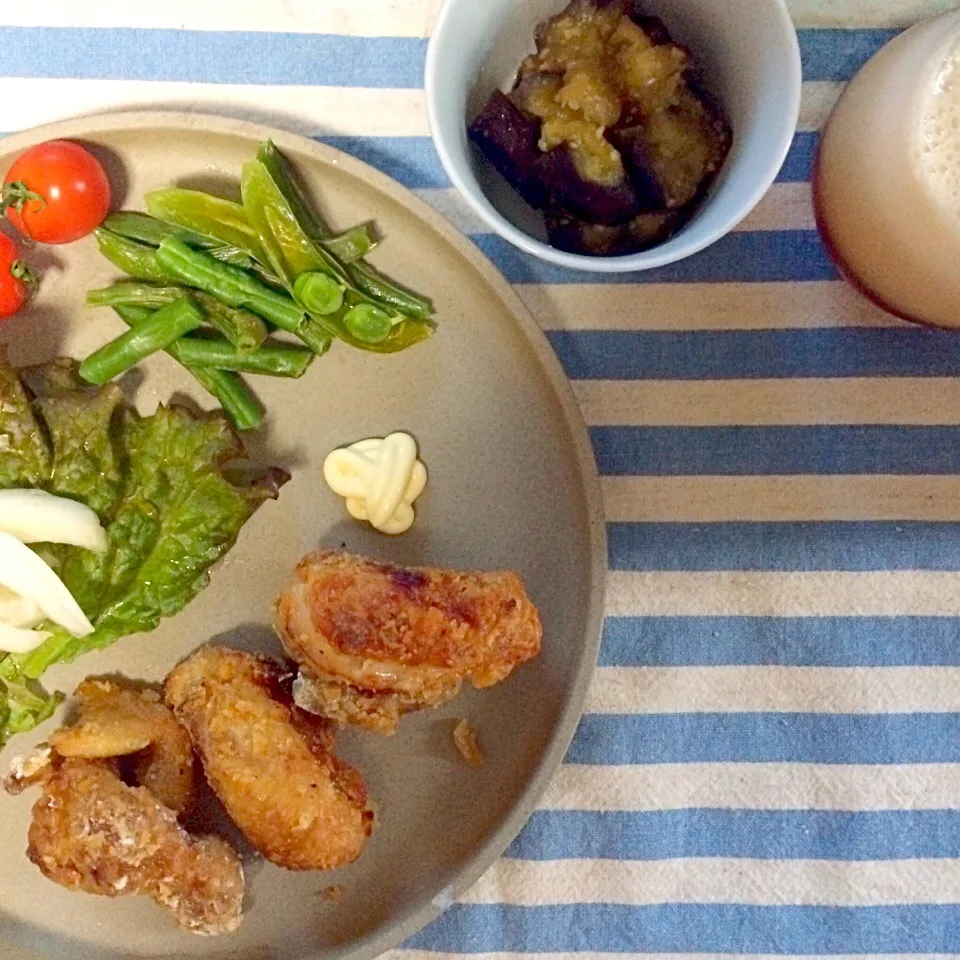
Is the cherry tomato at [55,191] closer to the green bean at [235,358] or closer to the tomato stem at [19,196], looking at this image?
the tomato stem at [19,196]

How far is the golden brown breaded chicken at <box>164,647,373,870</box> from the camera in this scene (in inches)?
54.0

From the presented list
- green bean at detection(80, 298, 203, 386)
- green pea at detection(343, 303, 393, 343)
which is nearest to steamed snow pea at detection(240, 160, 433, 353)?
green pea at detection(343, 303, 393, 343)

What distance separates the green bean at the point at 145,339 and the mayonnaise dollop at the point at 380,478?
29 cm

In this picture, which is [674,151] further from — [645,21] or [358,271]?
[358,271]

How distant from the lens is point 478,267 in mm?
1397

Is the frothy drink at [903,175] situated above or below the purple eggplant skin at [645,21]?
below

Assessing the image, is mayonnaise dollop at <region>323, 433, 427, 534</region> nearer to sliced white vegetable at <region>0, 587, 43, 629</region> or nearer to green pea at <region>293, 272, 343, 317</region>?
green pea at <region>293, 272, 343, 317</region>

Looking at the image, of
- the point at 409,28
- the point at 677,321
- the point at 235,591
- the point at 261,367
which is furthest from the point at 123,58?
the point at 677,321

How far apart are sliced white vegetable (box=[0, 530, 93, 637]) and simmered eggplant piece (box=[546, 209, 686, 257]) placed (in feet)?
2.88

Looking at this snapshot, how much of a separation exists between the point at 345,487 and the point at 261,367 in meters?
0.22

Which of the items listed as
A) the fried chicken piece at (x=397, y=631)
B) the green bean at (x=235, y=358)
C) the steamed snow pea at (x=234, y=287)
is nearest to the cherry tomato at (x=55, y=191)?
the steamed snow pea at (x=234, y=287)

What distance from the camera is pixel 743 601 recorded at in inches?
61.6

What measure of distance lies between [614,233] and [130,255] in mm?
704

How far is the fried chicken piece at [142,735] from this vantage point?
140cm
